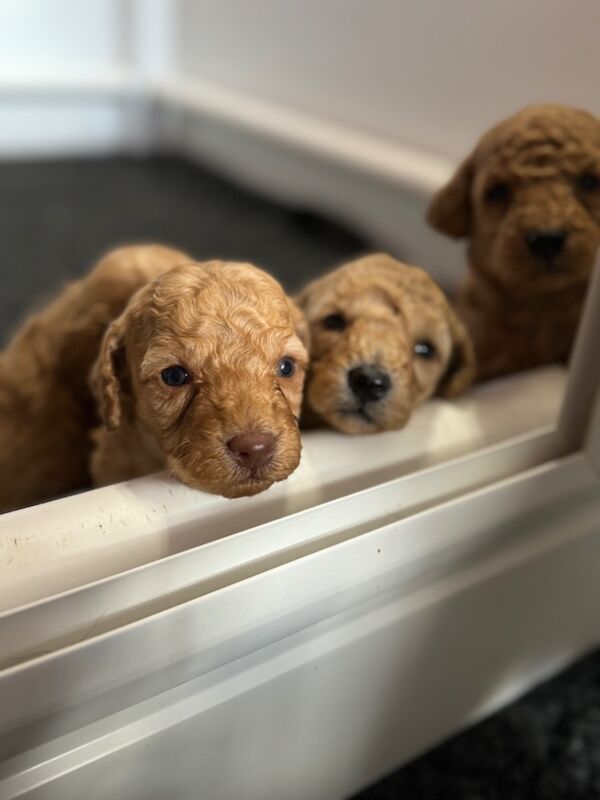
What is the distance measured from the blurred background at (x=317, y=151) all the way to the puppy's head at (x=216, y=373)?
13cm

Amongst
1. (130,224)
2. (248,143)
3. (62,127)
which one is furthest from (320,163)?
(62,127)

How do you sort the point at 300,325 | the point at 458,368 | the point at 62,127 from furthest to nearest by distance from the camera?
1. the point at 62,127
2. the point at 458,368
3. the point at 300,325

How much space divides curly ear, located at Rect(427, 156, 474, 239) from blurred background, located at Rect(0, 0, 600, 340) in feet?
0.06

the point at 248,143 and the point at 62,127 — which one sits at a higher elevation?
the point at 248,143

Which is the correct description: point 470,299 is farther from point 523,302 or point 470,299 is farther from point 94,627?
point 94,627

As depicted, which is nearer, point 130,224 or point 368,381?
point 368,381

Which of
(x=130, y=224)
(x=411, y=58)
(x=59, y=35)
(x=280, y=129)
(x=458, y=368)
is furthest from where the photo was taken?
(x=59, y=35)

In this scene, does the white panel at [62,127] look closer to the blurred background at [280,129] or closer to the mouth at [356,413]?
the blurred background at [280,129]

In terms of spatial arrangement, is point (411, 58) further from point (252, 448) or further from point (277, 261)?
point (252, 448)

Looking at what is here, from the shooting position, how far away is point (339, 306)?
2.14ft

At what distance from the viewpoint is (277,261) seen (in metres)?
0.76

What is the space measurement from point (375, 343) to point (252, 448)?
0.18m

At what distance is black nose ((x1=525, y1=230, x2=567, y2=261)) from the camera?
0.66 metres

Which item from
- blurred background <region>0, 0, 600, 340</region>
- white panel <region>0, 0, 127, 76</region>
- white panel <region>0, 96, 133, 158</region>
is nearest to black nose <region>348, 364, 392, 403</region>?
blurred background <region>0, 0, 600, 340</region>
